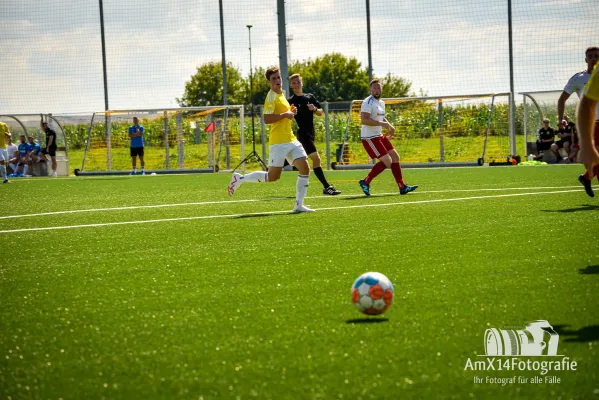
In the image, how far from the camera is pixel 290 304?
195 inches

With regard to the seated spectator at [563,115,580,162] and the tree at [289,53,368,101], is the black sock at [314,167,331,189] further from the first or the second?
the tree at [289,53,368,101]

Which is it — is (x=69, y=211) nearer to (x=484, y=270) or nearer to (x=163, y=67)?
(x=484, y=270)

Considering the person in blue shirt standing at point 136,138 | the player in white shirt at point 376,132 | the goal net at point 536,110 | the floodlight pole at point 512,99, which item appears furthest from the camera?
the person in blue shirt standing at point 136,138

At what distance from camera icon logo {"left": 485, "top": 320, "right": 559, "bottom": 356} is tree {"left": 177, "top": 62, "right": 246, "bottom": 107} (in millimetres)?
27469

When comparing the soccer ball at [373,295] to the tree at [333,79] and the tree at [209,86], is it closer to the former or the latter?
the tree at [209,86]

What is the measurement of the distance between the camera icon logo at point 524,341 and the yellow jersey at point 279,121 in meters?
7.72

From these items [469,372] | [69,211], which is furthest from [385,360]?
[69,211]

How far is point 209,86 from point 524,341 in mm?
39491

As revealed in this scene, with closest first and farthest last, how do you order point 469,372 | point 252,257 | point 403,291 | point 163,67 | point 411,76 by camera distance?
point 469,372
point 403,291
point 252,257
point 411,76
point 163,67

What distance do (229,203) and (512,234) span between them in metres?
6.28

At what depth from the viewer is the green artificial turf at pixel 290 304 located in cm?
350

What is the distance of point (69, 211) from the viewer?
40.6 feet

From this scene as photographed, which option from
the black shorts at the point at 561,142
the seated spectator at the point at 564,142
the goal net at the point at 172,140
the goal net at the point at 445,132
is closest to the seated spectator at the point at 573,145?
the seated spectator at the point at 564,142

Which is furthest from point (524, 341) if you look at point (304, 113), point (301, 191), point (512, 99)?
point (512, 99)
